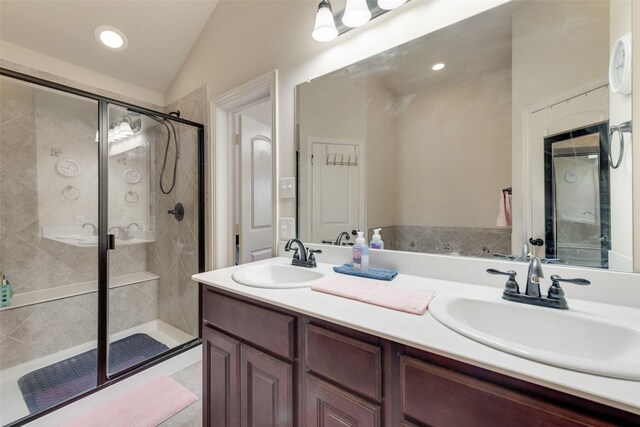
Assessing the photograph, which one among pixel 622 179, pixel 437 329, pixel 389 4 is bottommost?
pixel 437 329

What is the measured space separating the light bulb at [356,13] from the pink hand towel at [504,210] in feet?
3.34

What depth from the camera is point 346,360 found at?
71cm

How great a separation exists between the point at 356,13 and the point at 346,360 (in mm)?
1449

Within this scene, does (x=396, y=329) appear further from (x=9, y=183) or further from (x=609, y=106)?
(x=9, y=183)

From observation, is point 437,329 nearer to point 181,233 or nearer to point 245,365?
point 245,365

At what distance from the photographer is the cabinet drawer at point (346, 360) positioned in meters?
0.66

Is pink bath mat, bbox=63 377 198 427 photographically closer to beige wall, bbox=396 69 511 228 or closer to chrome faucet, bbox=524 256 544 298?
beige wall, bbox=396 69 511 228

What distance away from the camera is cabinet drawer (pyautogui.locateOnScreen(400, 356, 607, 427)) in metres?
0.47

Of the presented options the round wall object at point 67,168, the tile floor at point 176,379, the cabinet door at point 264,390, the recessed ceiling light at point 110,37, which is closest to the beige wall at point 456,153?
the cabinet door at point 264,390

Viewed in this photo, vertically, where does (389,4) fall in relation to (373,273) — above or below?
above

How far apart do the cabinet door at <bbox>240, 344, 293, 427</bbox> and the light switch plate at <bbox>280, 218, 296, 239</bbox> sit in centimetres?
72

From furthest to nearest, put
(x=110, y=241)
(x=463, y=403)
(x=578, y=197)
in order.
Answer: (x=110, y=241)
(x=578, y=197)
(x=463, y=403)

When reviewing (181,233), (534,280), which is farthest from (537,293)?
(181,233)

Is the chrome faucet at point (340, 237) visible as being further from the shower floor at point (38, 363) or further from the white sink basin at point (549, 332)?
the shower floor at point (38, 363)
